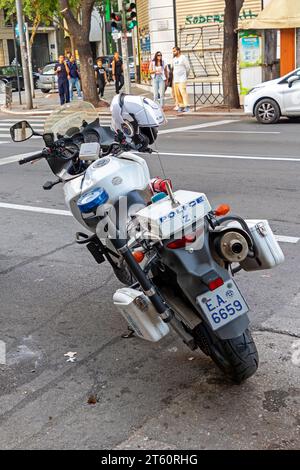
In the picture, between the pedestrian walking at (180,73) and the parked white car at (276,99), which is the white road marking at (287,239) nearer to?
the parked white car at (276,99)

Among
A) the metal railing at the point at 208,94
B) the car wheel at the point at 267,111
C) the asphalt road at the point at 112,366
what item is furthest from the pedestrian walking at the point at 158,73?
the asphalt road at the point at 112,366

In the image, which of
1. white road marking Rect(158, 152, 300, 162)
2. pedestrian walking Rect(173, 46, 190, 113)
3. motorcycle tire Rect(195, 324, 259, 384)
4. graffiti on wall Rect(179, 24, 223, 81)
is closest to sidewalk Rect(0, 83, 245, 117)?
pedestrian walking Rect(173, 46, 190, 113)

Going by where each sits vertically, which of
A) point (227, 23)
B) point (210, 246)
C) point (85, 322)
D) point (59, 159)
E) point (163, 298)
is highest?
point (227, 23)

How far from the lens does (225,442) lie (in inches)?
127

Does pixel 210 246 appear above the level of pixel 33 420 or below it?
above

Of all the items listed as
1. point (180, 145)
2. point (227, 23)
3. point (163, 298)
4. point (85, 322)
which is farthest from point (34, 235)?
point (227, 23)

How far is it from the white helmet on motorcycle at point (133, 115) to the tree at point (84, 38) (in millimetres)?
19877

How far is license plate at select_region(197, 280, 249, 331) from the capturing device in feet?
11.3

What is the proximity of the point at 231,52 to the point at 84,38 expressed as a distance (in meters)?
6.15

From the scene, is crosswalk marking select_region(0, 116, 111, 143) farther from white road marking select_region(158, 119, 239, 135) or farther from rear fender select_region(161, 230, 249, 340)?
rear fender select_region(161, 230, 249, 340)

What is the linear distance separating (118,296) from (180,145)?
34.0 ft

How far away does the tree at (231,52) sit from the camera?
781 inches

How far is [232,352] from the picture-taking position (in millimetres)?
3598
